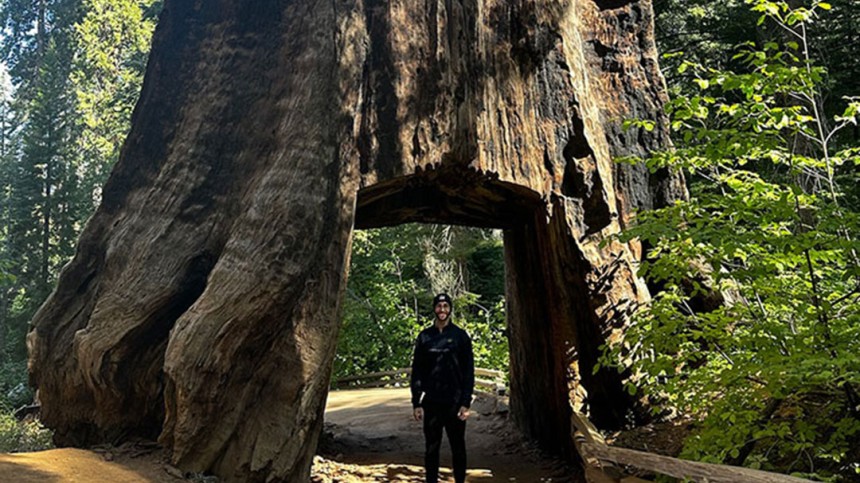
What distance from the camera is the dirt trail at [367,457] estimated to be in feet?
17.2

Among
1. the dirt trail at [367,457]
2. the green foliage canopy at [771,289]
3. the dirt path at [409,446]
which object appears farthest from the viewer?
the dirt path at [409,446]

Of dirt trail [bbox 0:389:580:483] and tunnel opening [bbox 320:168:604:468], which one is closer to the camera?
dirt trail [bbox 0:389:580:483]

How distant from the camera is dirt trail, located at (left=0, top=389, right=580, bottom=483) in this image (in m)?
5.23

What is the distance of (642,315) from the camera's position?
5.53 m

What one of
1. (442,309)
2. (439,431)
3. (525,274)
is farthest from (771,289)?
(525,274)

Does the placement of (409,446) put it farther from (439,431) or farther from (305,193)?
(305,193)

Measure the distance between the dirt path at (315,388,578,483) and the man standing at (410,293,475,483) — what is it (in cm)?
178

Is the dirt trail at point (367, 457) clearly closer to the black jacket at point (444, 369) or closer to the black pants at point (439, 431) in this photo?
the black pants at point (439, 431)

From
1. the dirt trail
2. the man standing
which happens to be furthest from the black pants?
the dirt trail

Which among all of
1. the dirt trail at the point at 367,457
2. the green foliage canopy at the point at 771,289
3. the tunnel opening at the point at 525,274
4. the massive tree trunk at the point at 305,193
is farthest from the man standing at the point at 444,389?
the tunnel opening at the point at 525,274

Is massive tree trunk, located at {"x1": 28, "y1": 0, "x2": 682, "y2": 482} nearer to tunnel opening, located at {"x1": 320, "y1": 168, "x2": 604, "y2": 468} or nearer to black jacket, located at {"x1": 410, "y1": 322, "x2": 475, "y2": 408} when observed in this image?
tunnel opening, located at {"x1": 320, "y1": 168, "x2": 604, "y2": 468}

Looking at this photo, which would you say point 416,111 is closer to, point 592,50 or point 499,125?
point 499,125

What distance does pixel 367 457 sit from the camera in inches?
363

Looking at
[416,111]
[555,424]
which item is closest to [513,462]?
[555,424]
